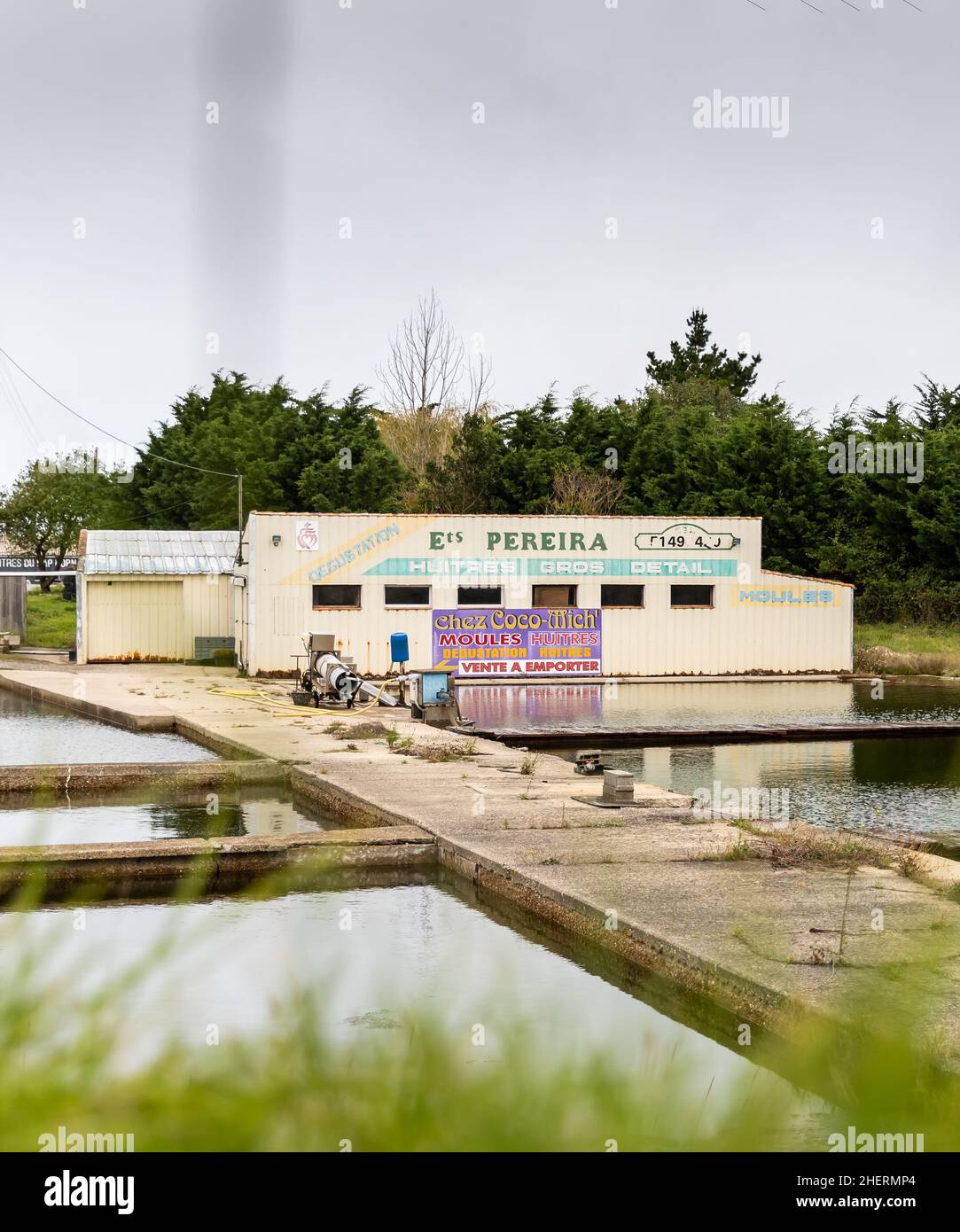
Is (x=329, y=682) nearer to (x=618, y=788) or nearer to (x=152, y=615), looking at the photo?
(x=618, y=788)

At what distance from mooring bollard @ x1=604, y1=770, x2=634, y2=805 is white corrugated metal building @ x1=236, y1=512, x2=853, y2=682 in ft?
58.1

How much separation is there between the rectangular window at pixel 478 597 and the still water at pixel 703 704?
75.3 inches

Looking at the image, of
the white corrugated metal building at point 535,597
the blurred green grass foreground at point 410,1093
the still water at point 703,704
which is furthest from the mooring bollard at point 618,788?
the white corrugated metal building at point 535,597

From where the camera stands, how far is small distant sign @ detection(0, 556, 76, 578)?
37.7 metres

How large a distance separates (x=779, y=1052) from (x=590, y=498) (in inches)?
1713

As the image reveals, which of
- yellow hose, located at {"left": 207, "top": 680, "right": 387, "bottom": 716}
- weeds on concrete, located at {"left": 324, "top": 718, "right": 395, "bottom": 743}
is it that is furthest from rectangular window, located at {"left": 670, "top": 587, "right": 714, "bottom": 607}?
weeds on concrete, located at {"left": 324, "top": 718, "right": 395, "bottom": 743}

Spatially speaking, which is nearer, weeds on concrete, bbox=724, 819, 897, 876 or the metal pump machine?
weeds on concrete, bbox=724, 819, 897, 876

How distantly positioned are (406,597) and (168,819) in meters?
17.4

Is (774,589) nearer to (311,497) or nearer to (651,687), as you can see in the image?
(651,687)

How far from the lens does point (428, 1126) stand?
169cm

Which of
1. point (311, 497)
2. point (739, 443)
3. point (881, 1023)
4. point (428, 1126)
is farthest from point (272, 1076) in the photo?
point (311, 497)

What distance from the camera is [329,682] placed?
74.3ft

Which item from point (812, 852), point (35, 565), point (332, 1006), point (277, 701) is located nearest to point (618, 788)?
point (812, 852)

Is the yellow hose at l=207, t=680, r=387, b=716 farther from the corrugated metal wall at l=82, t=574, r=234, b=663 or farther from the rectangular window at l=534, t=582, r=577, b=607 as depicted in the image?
the corrugated metal wall at l=82, t=574, r=234, b=663
